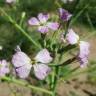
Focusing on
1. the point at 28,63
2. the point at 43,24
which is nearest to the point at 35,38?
the point at 43,24

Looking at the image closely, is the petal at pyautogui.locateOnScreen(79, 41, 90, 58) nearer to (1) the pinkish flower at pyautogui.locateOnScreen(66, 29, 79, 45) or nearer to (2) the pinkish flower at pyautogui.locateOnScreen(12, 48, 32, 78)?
(1) the pinkish flower at pyautogui.locateOnScreen(66, 29, 79, 45)

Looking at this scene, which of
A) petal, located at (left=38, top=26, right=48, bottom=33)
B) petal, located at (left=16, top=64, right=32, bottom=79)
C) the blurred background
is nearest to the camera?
petal, located at (left=16, top=64, right=32, bottom=79)

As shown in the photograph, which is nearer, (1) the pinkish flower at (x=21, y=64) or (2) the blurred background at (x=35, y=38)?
(1) the pinkish flower at (x=21, y=64)

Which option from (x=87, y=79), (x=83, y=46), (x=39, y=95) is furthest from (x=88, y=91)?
(x=83, y=46)

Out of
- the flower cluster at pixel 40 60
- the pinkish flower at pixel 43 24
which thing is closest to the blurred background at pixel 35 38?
the pinkish flower at pixel 43 24

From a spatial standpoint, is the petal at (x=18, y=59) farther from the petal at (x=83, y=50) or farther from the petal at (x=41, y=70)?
the petal at (x=83, y=50)

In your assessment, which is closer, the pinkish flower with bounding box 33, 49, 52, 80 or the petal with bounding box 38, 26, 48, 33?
the pinkish flower with bounding box 33, 49, 52, 80

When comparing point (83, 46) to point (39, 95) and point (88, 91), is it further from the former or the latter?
point (88, 91)

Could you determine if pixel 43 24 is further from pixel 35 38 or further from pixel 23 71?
pixel 35 38

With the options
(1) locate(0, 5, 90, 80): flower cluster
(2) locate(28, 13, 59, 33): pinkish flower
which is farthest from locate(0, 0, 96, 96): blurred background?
(1) locate(0, 5, 90, 80): flower cluster
